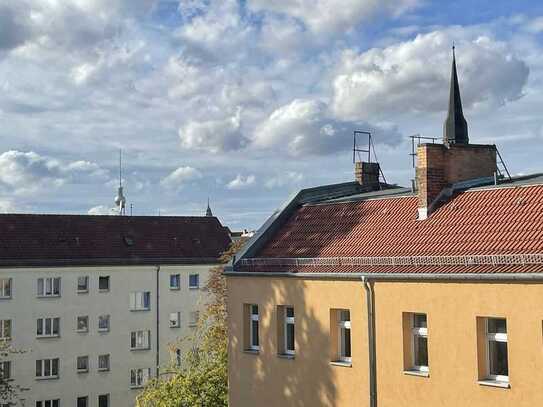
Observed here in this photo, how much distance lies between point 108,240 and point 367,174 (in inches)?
1263

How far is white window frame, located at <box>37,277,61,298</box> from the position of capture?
56.2 meters

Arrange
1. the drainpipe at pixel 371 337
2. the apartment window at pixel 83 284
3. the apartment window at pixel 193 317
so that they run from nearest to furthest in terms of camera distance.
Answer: the drainpipe at pixel 371 337 → the apartment window at pixel 83 284 → the apartment window at pixel 193 317

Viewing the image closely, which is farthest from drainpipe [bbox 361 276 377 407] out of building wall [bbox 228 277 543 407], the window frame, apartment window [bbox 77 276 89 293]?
apartment window [bbox 77 276 89 293]

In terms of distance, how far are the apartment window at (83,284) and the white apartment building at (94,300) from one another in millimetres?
72

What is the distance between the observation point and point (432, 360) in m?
21.3

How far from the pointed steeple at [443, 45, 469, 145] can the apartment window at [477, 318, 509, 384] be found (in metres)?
19.1

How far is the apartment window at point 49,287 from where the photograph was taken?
56.2 metres

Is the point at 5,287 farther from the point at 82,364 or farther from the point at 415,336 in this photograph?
the point at 415,336

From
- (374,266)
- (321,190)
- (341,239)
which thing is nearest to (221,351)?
(321,190)

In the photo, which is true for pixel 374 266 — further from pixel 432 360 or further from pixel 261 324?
pixel 261 324

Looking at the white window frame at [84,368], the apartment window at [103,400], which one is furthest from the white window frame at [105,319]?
the apartment window at [103,400]

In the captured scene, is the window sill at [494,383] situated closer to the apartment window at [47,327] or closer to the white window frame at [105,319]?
the apartment window at [47,327]

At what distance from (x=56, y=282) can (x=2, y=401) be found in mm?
8773

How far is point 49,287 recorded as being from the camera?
186 ft
